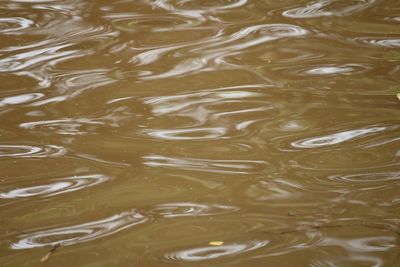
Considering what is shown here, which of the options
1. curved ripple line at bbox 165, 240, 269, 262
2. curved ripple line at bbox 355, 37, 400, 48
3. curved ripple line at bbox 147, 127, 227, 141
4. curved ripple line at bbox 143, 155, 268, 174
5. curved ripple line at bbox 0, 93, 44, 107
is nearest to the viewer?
curved ripple line at bbox 165, 240, 269, 262

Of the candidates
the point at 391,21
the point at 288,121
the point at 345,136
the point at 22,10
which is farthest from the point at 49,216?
the point at 391,21

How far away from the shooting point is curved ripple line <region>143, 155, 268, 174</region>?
1.83m

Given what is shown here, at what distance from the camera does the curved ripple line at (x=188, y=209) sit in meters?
1.68

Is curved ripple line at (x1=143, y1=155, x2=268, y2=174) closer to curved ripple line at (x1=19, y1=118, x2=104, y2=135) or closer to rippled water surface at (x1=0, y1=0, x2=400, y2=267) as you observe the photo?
rippled water surface at (x1=0, y1=0, x2=400, y2=267)

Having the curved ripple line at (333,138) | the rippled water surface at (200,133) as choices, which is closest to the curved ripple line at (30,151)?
the rippled water surface at (200,133)

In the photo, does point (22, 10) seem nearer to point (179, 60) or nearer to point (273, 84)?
point (179, 60)

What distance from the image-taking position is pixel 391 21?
8.37 feet

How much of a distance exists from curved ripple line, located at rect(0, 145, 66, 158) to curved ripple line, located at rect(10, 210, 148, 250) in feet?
1.18

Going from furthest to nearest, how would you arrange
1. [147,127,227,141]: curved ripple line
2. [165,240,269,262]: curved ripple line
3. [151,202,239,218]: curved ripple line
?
[147,127,227,141]: curved ripple line
[151,202,239,218]: curved ripple line
[165,240,269,262]: curved ripple line

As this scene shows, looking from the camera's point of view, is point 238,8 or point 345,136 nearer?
point 345,136

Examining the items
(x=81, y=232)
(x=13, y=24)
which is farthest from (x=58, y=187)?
(x=13, y=24)

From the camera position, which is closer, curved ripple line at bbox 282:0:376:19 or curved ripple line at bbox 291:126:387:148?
curved ripple line at bbox 291:126:387:148

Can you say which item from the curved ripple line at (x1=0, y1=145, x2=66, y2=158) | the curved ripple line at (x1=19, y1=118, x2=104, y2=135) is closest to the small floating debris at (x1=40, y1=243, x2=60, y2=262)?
the curved ripple line at (x1=0, y1=145, x2=66, y2=158)

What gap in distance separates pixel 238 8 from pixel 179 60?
0.50 meters
